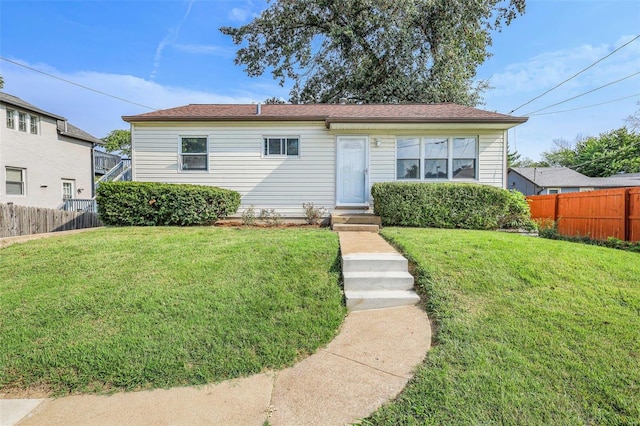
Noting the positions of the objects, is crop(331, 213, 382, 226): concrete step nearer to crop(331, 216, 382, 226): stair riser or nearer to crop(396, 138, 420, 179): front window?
crop(331, 216, 382, 226): stair riser

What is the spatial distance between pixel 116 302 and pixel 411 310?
348 cm

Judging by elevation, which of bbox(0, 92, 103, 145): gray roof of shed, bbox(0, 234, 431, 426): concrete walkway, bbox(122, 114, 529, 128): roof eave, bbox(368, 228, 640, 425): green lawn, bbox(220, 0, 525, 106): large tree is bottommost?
bbox(0, 234, 431, 426): concrete walkway

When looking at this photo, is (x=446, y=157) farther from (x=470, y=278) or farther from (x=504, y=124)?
(x=470, y=278)

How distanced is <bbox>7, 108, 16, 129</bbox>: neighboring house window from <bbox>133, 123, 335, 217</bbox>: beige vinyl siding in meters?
9.36

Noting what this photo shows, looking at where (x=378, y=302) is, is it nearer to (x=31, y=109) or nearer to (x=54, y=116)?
(x=31, y=109)

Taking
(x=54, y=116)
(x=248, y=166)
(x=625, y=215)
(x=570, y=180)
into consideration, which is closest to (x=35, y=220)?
(x=248, y=166)

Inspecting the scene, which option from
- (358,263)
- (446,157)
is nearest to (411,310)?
(358,263)

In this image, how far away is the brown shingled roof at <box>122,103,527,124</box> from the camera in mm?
8891

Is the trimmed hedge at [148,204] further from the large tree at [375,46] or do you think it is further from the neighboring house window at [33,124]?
the large tree at [375,46]

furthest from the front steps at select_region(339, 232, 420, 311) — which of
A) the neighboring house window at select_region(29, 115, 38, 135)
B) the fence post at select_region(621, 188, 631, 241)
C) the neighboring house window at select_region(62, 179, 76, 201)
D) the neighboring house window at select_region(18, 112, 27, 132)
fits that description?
the neighboring house window at select_region(62, 179, 76, 201)

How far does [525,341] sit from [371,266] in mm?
1973

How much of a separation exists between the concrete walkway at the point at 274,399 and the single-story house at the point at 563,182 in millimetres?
27877

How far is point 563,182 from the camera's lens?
25.5m

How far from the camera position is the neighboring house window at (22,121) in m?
14.4
